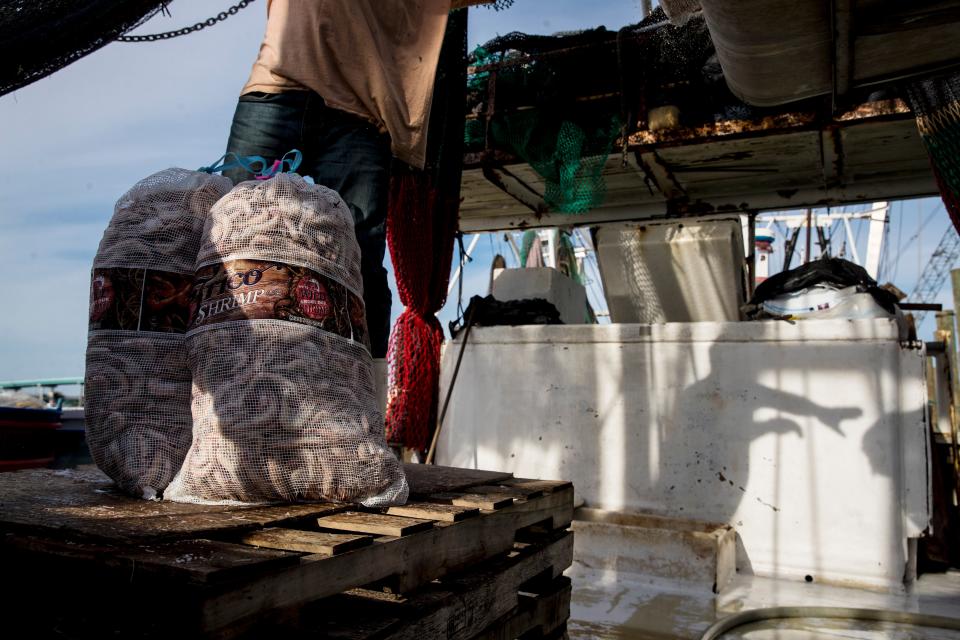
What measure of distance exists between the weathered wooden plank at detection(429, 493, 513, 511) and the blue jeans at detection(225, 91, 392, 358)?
655mm

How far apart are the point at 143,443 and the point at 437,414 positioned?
384 centimetres

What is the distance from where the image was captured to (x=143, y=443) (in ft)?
6.19

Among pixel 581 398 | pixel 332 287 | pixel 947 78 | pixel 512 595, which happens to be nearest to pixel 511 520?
pixel 512 595

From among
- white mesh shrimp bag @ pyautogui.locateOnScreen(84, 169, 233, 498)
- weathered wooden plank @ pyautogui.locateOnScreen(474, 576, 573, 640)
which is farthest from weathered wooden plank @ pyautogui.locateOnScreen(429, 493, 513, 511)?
white mesh shrimp bag @ pyautogui.locateOnScreen(84, 169, 233, 498)

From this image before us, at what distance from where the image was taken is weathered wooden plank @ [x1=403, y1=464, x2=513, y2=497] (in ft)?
7.63

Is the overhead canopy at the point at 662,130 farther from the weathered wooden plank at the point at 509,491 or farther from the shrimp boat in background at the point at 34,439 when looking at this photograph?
the shrimp boat in background at the point at 34,439

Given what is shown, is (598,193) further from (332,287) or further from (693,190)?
(332,287)

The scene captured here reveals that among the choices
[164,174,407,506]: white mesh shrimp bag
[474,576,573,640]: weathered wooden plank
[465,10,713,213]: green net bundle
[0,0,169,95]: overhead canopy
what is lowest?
[474,576,573,640]: weathered wooden plank

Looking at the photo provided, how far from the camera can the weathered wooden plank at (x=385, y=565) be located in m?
1.19

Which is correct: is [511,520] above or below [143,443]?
below

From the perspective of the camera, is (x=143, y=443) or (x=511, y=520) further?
(x=511, y=520)

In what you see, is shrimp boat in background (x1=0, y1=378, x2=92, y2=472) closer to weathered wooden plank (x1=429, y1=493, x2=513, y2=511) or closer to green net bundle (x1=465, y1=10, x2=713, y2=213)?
green net bundle (x1=465, y1=10, x2=713, y2=213)

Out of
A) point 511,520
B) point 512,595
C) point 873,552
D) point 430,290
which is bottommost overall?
point 873,552

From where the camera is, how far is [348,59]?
8.91 ft
